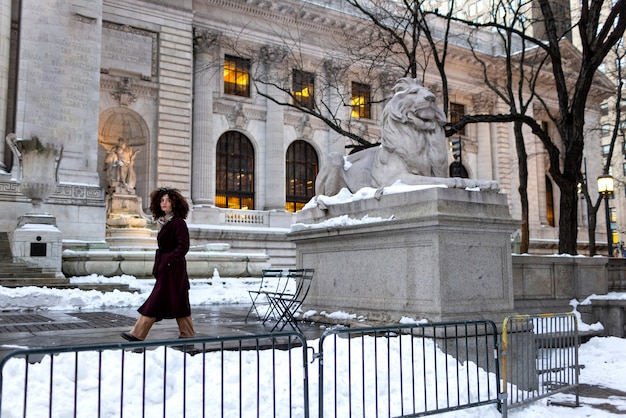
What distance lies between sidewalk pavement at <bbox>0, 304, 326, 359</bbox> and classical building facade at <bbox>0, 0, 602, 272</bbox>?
1104cm

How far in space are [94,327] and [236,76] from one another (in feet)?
95.9

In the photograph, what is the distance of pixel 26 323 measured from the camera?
10.2 m

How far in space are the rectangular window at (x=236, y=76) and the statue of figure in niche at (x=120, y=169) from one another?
9153 millimetres

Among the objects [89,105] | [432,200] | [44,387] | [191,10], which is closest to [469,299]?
[432,200]

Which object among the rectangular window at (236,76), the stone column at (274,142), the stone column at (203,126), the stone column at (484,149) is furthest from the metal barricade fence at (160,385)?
the stone column at (484,149)

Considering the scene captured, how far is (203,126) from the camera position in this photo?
112ft

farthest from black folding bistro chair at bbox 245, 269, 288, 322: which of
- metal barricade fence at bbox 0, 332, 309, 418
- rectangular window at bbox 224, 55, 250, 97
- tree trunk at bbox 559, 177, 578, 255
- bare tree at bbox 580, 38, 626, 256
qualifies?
rectangular window at bbox 224, 55, 250, 97

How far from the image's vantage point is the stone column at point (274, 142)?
36.3 meters

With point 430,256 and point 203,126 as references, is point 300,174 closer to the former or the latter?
point 203,126

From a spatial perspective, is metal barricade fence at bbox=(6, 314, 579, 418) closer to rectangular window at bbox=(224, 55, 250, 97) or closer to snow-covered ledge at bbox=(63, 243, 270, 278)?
snow-covered ledge at bbox=(63, 243, 270, 278)

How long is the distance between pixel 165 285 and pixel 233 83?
30963 millimetres

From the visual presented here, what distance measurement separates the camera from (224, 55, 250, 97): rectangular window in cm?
3641

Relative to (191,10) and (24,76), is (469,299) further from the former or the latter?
(191,10)

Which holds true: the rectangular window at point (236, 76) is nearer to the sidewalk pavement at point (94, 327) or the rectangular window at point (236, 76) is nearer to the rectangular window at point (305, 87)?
the rectangular window at point (305, 87)
